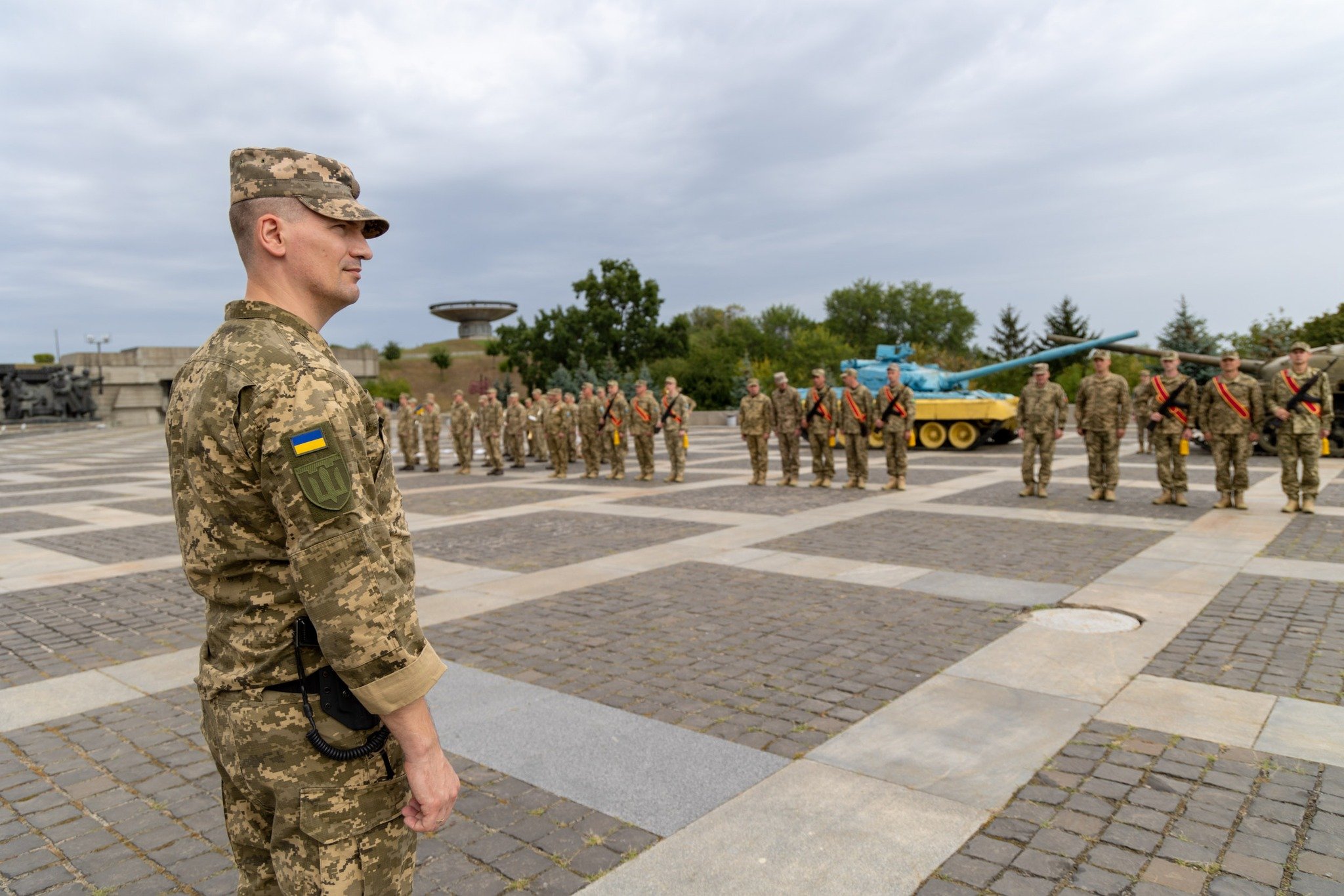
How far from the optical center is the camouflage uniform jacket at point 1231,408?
10.7 m

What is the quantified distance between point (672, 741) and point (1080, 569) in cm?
481

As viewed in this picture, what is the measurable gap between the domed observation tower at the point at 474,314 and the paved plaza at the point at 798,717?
281ft

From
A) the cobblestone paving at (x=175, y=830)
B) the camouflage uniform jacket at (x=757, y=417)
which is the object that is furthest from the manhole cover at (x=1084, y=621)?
the camouflage uniform jacket at (x=757, y=417)

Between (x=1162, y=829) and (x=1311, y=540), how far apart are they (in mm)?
6791

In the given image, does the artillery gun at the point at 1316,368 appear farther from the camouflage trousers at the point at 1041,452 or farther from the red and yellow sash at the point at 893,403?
the red and yellow sash at the point at 893,403

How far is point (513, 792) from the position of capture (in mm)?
3691

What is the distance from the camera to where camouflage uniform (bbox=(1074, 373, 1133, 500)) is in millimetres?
11523

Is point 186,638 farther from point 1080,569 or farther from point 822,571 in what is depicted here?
point 1080,569

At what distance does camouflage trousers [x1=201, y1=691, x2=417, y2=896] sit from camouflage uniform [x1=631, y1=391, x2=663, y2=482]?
47.2 ft

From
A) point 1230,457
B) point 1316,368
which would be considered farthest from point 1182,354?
point 1230,457

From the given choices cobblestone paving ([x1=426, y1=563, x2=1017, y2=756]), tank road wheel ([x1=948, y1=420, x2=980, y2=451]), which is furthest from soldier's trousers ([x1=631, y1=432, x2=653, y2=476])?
cobblestone paving ([x1=426, y1=563, x2=1017, y2=756])

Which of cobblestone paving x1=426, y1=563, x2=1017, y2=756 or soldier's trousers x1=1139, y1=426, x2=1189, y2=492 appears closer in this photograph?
cobblestone paving x1=426, y1=563, x2=1017, y2=756

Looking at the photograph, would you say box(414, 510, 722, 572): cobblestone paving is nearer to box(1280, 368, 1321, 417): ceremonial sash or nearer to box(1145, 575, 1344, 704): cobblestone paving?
box(1145, 575, 1344, 704): cobblestone paving

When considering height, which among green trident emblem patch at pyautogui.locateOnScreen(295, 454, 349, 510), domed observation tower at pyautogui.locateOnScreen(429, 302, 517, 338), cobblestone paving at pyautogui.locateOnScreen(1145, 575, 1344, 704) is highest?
domed observation tower at pyautogui.locateOnScreen(429, 302, 517, 338)
